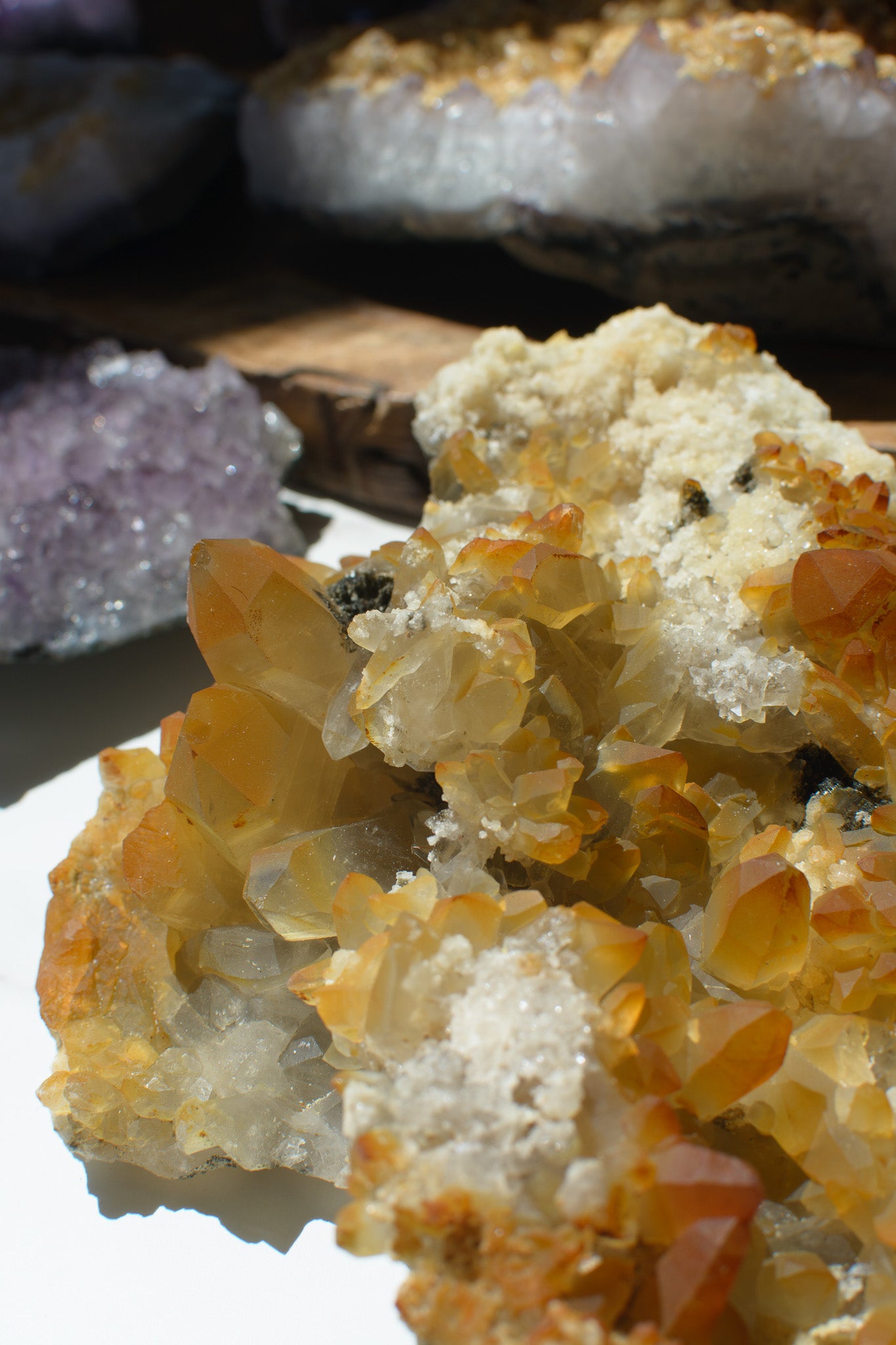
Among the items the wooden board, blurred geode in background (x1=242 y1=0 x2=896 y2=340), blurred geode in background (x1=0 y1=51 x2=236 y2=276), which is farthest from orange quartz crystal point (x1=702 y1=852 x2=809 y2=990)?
blurred geode in background (x1=0 y1=51 x2=236 y2=276)

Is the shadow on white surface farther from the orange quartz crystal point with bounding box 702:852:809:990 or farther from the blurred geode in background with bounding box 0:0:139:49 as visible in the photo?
the blurred geode in background with bounding box 0:0:139:49

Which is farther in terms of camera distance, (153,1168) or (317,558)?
(317,558)

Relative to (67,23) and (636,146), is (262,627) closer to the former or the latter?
(636,146)

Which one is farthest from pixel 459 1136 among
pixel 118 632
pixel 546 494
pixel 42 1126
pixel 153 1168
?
pixel 118 632

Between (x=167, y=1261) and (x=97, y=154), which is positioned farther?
(x=97, y=154)

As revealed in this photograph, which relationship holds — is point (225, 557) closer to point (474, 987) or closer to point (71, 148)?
point (474, 987)

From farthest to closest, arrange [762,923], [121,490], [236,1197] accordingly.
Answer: [121,490]
[236,1197]
[762,923]

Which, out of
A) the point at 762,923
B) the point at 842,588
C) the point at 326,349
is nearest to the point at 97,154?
the point at 326,349
